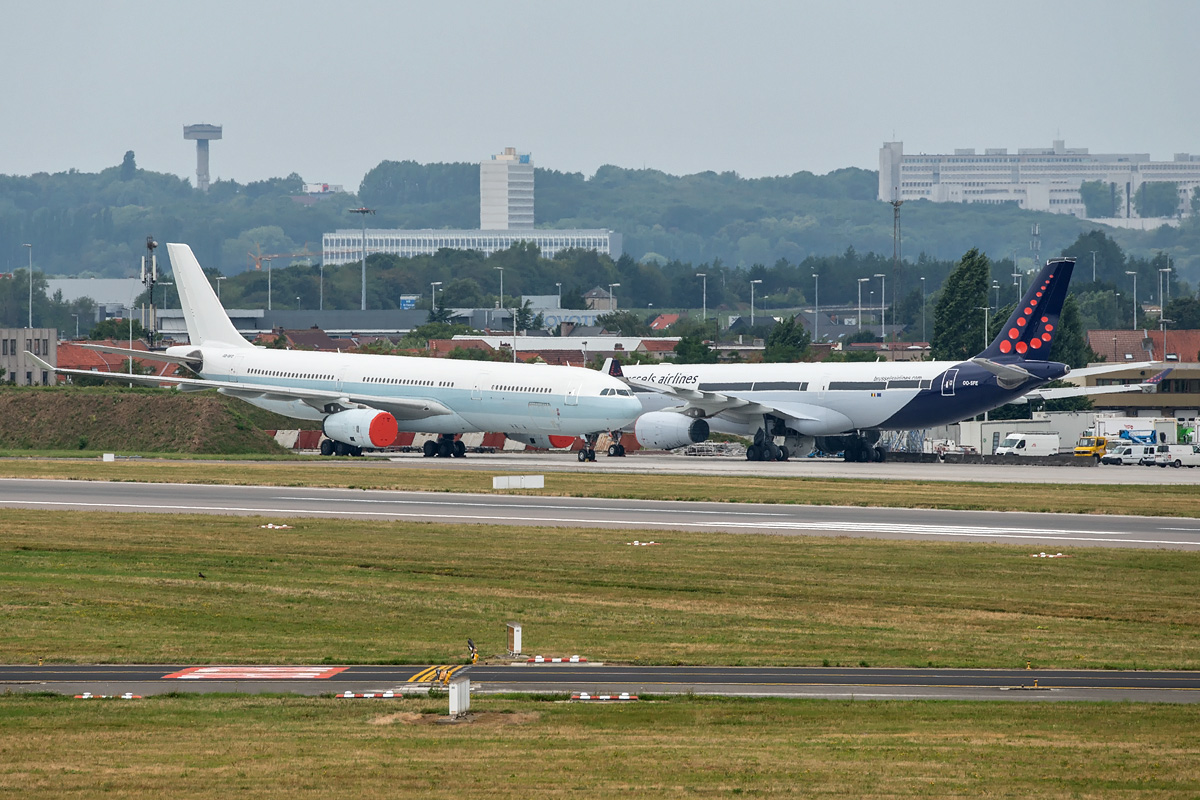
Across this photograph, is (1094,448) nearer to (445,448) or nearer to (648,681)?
(445,448)

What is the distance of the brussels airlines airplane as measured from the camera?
68.1 meters

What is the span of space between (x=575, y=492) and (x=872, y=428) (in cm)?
2627

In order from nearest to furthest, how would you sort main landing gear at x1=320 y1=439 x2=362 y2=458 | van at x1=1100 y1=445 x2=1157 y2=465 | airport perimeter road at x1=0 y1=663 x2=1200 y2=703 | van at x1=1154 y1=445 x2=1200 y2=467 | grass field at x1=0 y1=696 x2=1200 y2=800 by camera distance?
grass field at x1=0 y1=696 x2=1200 y2=800, airport perimeter road at x1=0 y1=663 x2=1200 y2=703, main landing gear at x1=320 y1=439 x2=362 y2=458, van at x1=1154 y1=445 x2=1200 y2=467, van at x1=1100 y1=445 x2=1157 y2=465

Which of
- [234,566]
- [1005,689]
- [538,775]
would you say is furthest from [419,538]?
[538,775]

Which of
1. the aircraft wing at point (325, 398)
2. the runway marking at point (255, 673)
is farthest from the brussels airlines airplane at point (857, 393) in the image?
the runway marking at point (255, 673)

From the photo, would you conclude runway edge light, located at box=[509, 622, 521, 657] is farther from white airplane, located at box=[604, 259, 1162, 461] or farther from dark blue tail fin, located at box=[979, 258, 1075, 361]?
dark blue tail fin, located at box=[979, 258, 1075, 361]

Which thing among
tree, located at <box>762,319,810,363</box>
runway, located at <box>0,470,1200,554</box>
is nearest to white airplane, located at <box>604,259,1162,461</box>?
runway, located at <box>0,470,1200,554</box>

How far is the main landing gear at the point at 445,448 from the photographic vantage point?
243 feet

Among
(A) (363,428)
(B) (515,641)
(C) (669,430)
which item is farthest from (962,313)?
(B) (515,641)

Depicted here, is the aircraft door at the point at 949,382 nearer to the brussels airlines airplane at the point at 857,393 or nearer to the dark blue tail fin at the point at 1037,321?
the brussels airlines airplane at the point at 857,393

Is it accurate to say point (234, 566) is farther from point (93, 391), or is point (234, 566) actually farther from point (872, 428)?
point (93, 391)

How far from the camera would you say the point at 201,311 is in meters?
81.0

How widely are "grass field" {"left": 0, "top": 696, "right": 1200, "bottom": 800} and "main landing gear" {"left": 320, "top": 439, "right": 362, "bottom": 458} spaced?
54.2 metres

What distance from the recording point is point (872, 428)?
71.9m
